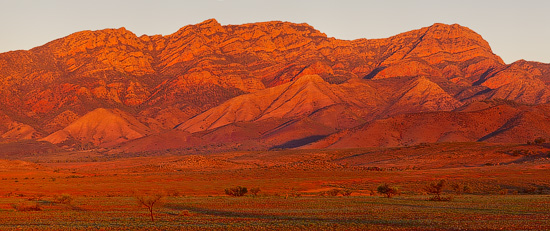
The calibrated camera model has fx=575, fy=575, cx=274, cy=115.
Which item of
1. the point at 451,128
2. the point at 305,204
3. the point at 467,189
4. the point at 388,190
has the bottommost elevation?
the point at 467,189

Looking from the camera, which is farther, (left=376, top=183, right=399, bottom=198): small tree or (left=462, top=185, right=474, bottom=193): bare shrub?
(left=462, top=185, right=474, bottom=193): bare shrub

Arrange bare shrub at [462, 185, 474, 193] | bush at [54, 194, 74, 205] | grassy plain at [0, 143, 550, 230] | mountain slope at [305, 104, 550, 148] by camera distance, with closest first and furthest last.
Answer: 1. grassy plain at [0, 143, 550, 230]
2. bush at [54, 194, 74, 205]
3. bare shrub at [462, 185, 474, 193]
4. mountain slope at [305, 104, 550, 148]

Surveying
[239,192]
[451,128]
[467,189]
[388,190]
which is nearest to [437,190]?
[388,190]

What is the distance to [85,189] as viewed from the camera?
75250 millimetres

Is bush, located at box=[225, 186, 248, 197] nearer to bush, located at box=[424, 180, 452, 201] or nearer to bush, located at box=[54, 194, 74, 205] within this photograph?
bush, located at box=[54, 194, 74, 205]

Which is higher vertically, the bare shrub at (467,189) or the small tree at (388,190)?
the small tree at (388,190)

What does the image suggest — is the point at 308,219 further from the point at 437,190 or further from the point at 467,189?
the point at 467,189

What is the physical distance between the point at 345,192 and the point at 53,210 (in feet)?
102

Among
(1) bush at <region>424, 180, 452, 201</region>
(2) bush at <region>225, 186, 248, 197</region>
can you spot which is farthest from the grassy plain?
(2) bush at <region>225, 186, 248, 197</region>

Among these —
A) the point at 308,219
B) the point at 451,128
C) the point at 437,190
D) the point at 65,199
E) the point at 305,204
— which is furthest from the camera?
the point at 451,128

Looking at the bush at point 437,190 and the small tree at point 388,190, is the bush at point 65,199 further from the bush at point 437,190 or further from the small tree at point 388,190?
the bush at point 437,190

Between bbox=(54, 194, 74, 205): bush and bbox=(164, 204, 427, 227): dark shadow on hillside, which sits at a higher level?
bbox=(54, 194, 74, 205): bush

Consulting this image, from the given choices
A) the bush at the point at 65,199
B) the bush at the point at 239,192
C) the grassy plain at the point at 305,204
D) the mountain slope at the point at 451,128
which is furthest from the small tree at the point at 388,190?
the mountain slope at the point at 451,128

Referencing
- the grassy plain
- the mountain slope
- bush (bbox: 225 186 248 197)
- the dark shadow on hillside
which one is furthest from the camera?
the mountain slope
